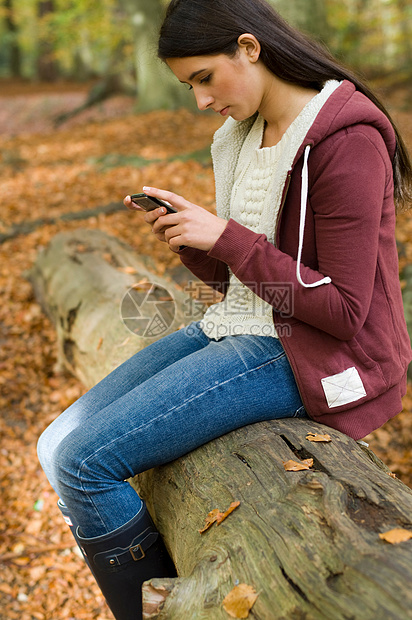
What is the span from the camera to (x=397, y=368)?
6.19ft

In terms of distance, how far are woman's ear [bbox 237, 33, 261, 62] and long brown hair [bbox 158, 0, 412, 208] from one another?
16 mm

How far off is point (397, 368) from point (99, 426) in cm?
109

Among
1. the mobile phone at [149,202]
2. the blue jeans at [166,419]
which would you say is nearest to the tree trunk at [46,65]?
the mobile phone at [149,202]

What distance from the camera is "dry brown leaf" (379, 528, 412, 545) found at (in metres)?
1.28

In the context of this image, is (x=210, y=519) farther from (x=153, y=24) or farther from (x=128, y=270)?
(x=153, y=24)

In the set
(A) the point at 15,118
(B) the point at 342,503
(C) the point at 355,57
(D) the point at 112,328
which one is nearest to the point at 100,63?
(A) the point at 15,118

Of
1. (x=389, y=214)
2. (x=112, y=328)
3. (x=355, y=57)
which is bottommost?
(x=112, y=328)

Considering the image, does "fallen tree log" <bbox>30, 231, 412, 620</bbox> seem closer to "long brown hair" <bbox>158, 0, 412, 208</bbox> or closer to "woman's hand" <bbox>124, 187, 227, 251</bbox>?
"woman's hand" <bbox>124, 187, 227, 251</bbox>

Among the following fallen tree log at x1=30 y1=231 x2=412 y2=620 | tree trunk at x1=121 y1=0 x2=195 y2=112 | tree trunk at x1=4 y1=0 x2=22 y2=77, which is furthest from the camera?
tree trunk at x1=4 y1=0 x2=22 y2=77

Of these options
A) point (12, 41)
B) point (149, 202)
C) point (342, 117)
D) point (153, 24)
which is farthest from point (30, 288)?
Result: point (12, 41)

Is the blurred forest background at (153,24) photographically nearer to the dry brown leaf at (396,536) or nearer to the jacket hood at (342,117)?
the jacket hood at (342,117)

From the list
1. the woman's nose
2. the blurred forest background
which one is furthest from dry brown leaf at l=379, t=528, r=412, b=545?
the blurred forest background

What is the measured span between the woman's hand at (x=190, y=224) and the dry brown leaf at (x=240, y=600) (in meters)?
1.06

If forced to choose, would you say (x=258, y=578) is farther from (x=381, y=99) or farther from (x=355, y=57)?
(x=355, y=57)
